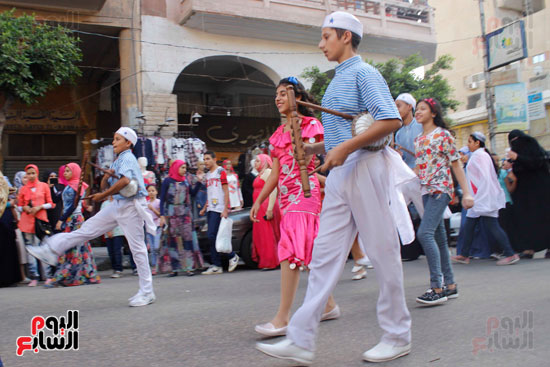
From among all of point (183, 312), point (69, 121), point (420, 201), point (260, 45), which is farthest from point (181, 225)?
point (69, 121)

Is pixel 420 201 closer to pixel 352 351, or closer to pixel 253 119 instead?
pixel 352 351

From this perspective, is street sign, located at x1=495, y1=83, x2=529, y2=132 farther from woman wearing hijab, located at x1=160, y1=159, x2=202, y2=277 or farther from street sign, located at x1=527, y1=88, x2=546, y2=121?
woman wearing hijab, located at x1=160, y1=159, x2=202, y2=277

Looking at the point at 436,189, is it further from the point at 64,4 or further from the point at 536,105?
the point at 536,105

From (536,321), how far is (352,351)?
1.64m

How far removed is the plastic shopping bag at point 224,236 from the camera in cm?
809

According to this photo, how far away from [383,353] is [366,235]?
68cm

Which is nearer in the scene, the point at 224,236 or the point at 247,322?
the point at 247,322

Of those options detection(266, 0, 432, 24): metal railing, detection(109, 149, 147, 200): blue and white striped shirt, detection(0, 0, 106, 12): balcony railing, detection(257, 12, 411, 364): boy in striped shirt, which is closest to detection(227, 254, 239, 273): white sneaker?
detection(109, 149, 147, 200): blue and white striped shirt

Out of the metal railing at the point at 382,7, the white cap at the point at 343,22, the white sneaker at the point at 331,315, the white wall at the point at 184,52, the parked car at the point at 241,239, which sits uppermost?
the metal railing at the point at 382,7

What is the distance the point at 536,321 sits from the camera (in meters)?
3.88

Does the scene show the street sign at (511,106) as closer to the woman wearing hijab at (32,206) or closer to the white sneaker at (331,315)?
the woman wearing hijab at (32,206)

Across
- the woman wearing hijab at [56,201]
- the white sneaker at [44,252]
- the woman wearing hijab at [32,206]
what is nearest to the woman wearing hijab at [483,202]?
the white sneaker at [44,252]

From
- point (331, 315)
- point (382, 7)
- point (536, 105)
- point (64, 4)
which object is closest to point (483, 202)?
point (331, 315)

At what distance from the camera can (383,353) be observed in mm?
2943
